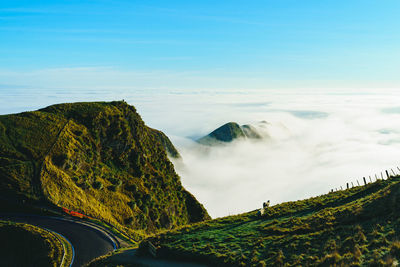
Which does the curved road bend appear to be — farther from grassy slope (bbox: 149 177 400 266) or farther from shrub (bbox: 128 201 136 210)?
shrub (bbox: 128 201 136 210)

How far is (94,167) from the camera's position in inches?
2591

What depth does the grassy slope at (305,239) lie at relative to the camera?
19297 millimetres

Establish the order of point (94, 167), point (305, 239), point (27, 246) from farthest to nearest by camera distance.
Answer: point (94, 167) < point (27, 246) < point (305, 239)

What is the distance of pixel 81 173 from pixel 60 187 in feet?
30.6

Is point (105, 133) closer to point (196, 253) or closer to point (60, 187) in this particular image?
point (60, 187)

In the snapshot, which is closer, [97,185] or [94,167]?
[97,185]

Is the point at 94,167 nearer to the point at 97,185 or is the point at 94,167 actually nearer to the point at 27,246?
the point at 97,185

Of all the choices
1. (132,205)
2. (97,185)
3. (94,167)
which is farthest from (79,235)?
(94,167)

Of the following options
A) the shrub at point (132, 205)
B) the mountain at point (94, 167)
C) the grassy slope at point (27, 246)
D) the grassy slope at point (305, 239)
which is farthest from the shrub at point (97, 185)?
the grassy slope at point (305, 239)

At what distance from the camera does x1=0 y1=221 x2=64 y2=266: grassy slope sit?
114ft

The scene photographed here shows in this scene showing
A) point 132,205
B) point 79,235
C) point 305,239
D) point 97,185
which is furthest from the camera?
point 132,205

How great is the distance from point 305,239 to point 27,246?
3522 cm

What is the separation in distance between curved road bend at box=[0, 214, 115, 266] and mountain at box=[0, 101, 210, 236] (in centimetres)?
390

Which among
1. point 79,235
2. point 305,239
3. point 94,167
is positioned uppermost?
point 94,167
